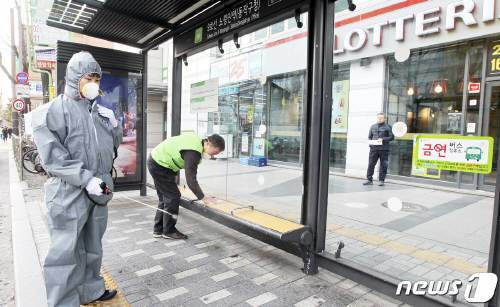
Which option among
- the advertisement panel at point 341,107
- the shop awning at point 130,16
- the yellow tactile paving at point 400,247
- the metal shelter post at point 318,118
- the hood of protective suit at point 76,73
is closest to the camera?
the hood of protective suit at point 76,73

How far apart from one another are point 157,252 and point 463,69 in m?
6.53

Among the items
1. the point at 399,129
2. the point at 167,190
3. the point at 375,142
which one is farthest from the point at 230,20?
the point at 375,142

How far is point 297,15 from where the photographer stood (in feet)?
11.5

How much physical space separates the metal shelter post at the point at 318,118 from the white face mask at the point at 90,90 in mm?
1903

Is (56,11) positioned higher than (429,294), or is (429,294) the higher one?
(56,11)

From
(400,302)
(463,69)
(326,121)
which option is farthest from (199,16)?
(463,69)

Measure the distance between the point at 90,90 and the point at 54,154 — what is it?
21.3 inches

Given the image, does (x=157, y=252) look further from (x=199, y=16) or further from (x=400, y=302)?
(x=199, y=16)

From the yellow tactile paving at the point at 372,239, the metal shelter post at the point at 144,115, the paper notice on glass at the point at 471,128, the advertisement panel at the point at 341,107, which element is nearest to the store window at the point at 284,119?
the advertisement panel at the point at 341,107

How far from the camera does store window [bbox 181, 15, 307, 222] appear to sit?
6.10 m

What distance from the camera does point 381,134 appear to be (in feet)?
24.8

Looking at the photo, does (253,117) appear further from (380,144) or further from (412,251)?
(412,251)

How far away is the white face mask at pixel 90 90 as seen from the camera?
8.11 ft

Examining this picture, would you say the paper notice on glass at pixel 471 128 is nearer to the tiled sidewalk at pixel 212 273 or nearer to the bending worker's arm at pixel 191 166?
the tiled sidewalk at pixel 212 273
